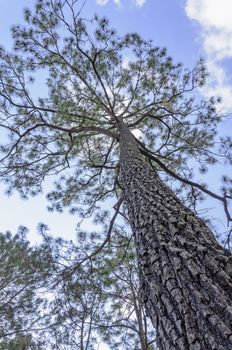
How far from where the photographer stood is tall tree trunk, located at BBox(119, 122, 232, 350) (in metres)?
1.09

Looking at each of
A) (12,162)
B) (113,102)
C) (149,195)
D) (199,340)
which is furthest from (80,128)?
(199,340)

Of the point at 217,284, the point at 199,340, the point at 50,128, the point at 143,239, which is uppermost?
the point at 50,128

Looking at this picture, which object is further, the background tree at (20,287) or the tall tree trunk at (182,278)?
the background tree at (20,287)

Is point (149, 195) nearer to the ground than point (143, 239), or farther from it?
farther from it

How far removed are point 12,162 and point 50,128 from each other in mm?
923

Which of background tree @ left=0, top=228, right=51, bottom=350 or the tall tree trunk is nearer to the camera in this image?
the tall tree trunk

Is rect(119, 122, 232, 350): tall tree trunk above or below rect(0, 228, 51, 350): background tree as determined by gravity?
below

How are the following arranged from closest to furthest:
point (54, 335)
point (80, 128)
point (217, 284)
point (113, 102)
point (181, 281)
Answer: point (217, 284)
point (181, 281)
point (54, 335)
point (80, 128)
point (113, 102)

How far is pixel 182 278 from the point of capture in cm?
135

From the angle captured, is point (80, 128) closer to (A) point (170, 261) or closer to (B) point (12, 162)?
(B) point (12, 162)

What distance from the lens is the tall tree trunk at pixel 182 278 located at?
109 cm

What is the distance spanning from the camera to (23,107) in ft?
17.8

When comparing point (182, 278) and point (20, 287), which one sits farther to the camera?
point (20, 287)

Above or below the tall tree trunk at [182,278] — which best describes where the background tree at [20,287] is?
above
